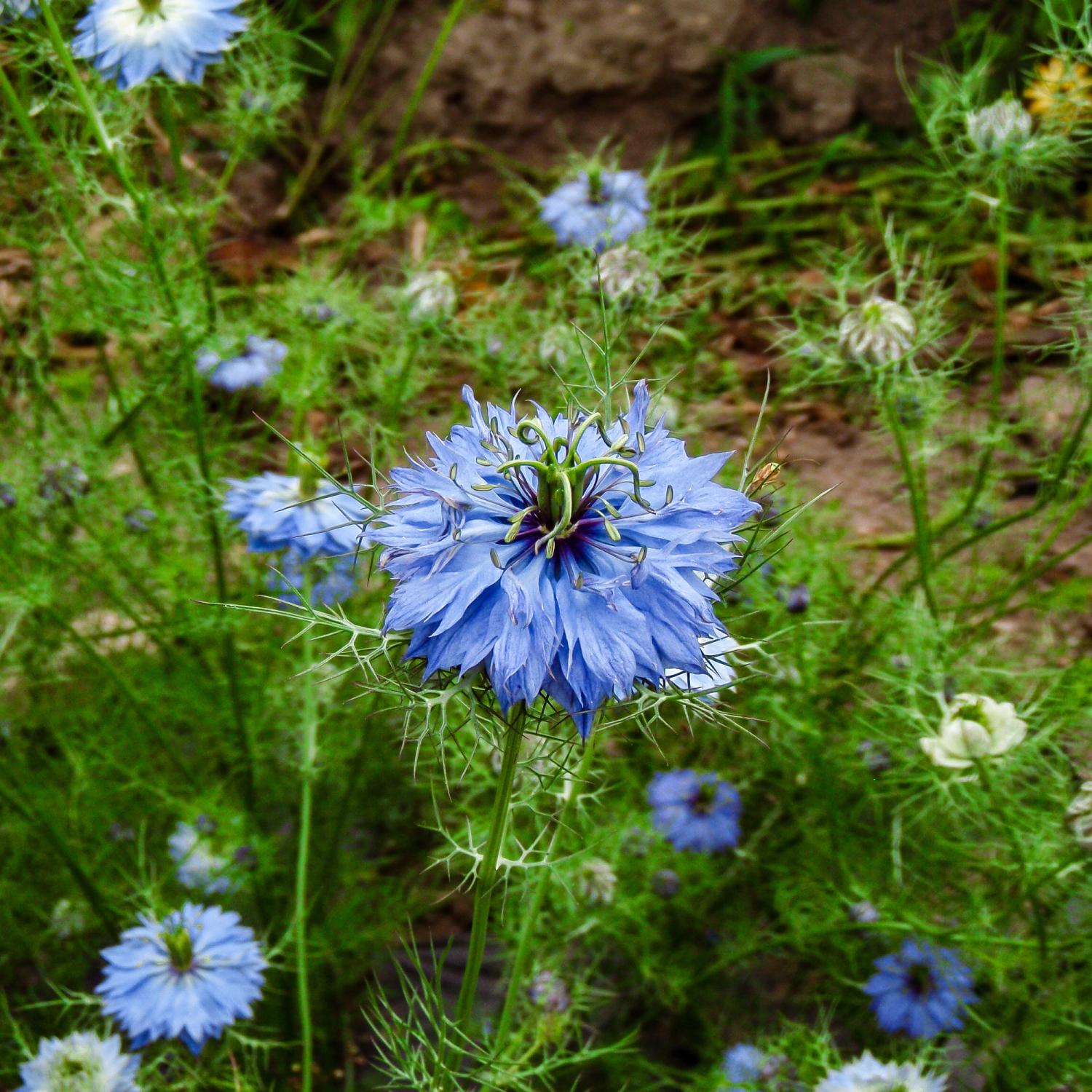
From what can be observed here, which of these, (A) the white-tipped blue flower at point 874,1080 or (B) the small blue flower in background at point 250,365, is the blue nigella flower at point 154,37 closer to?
(B) the small blue flower in background at point 250,365

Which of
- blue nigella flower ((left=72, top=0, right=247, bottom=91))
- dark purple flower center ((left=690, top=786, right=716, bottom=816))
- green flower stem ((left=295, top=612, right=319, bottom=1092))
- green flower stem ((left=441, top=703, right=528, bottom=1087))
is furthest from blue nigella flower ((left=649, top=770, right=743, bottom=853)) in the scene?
blue nigella flower ((left=72, top=0, right=247, bottom=91))

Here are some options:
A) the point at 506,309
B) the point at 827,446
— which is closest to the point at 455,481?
the point at 506,309

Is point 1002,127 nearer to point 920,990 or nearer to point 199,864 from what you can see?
point 920,990

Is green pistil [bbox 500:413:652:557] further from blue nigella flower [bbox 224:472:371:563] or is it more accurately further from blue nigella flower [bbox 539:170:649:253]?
blue nigella flower [bbox 539:170:649:253]

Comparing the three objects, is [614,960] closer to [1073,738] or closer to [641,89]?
[1073,738]

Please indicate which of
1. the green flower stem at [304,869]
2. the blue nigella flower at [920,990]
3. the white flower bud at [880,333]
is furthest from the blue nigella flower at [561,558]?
the blue nigella flower at [920,990]
